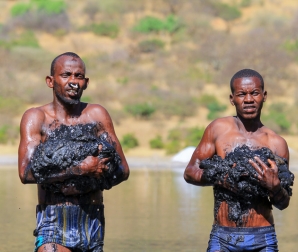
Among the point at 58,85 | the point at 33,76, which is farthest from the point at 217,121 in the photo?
the point at 33,76

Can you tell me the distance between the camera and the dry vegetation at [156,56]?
1037 inches

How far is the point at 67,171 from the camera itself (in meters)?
4.72

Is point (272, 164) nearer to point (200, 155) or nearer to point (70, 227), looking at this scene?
point (200, 155)

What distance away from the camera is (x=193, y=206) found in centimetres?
1203

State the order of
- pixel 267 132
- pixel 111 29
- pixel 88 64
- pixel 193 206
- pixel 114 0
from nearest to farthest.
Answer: pixel 267 132 < pixel 193 206 < pixel 88 64 < pixel 111 29 < pixel 114 0

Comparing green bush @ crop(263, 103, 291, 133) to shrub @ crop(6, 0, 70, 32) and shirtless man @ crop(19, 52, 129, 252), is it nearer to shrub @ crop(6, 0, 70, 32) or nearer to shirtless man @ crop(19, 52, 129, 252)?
shrub @ crop(6, 0, 70, 32)

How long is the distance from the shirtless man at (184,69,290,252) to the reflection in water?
341 centimetres

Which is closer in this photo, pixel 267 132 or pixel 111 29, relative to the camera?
pixel 267 132

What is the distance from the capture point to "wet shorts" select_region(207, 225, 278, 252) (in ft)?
16.4

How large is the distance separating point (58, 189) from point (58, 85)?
25.9 inches

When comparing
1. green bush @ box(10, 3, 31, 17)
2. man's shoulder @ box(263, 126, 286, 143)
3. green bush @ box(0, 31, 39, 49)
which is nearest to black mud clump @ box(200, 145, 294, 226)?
man's shoulder @ box(263, 126, 286, 143)

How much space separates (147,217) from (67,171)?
616 cm

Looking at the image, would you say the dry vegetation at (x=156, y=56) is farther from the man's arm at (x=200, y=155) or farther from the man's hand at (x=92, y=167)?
the man's hand at (x=92, y=167)

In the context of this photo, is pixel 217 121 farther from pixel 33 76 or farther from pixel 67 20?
pixel 67 20
